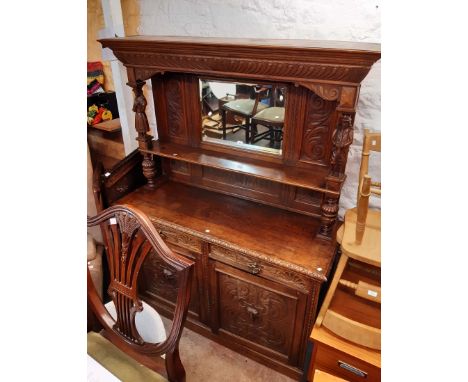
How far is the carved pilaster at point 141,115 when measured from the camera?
1.52 m

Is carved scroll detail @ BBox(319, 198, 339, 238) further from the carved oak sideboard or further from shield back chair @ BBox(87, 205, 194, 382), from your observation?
shield back chair @ BBox(87, 205, 194, 382)

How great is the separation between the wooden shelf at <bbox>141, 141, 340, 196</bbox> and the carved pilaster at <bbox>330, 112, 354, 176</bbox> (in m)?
0.11

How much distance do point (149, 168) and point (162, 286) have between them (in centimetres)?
68

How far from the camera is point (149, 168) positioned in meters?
1.74

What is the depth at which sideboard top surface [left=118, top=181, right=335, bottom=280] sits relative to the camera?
4.26 ft

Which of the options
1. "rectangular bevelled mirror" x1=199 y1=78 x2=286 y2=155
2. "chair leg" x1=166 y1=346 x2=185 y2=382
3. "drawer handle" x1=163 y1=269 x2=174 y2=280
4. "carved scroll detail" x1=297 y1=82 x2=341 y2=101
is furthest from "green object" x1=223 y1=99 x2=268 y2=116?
"chair leg" x1=166 y1=346 x2=185 y2=382

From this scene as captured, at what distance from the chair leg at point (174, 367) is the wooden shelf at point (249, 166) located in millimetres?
781

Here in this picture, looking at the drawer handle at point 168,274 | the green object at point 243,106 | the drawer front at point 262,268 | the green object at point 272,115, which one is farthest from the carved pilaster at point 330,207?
the drawer handle at point 168,274

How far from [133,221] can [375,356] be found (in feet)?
3.37

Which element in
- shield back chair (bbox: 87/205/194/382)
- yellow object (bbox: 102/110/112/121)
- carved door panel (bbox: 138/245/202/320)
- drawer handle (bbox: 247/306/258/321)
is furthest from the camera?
yellow object (bbox: 102/110/112/121)

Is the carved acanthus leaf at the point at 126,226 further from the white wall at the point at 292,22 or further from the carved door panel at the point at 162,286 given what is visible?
the white wall at the point at 292,22

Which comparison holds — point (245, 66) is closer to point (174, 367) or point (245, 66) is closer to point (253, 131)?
point (253, 131)

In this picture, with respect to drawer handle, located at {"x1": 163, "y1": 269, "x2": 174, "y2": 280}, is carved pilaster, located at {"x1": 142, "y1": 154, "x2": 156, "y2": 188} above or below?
above
